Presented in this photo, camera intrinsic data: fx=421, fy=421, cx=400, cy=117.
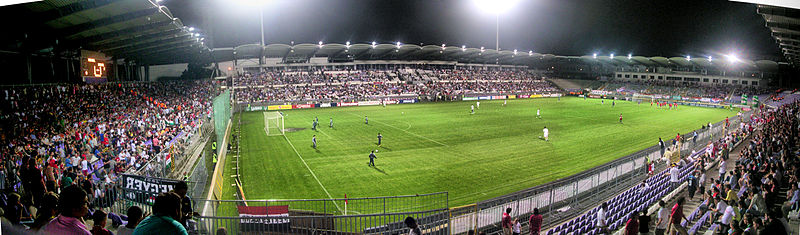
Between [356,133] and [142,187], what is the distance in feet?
75.0

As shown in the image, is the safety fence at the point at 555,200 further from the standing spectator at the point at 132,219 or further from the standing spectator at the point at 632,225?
the standing spectator at the point at 132,219

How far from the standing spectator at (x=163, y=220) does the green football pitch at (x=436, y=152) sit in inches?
535

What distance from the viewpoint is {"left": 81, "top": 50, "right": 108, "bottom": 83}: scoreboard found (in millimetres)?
21300

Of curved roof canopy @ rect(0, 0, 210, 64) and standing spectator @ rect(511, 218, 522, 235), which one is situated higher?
curved roof canopy @ rect(0, 0, 210, 64)

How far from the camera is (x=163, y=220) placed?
363cm

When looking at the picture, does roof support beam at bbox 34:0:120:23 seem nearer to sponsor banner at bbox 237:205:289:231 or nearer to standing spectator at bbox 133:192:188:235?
sponsor banner at bbox 237:205:289:231

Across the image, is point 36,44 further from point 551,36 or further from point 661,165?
point 551,36

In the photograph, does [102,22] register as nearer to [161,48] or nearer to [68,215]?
[161,48]

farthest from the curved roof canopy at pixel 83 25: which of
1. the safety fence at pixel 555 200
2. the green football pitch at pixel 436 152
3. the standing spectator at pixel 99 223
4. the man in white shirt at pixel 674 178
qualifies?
the man in white shirt at pixel 674 178

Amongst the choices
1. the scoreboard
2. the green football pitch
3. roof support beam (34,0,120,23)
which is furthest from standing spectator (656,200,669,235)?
the scoreboard

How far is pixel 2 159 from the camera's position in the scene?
12.6 m

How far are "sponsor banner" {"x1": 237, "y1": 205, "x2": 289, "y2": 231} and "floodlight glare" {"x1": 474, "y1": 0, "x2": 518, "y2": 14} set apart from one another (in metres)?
74.8

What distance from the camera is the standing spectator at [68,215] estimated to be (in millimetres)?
4016

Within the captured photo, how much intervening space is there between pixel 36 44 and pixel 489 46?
82.7 m
